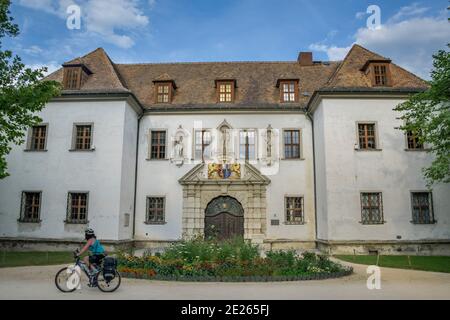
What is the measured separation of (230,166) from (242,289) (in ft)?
44.6

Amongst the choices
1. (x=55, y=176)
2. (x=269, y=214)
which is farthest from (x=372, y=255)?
(x=55, y=176)

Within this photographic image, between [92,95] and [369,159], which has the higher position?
[92,95]

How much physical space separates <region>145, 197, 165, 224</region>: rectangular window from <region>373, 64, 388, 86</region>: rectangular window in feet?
46.5

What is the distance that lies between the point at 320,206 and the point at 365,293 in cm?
1231

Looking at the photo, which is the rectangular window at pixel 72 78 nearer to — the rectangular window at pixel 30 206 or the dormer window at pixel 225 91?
the rectangular window at pixel 30 206

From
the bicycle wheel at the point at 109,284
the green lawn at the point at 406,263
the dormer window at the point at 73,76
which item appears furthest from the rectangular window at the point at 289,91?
the bicycle wheel at the point at 109,284

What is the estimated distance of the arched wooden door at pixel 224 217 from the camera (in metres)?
Answer: 22.9

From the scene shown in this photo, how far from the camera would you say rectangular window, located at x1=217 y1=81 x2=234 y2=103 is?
80.4 ft

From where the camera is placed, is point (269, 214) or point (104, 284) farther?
point (269, 214)

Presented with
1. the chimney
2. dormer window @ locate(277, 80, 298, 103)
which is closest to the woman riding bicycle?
dormer window @ locate(277, 80, 298, 103)

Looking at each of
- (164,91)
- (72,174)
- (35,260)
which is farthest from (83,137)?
(35,260)

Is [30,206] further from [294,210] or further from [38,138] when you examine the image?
[294,210]
